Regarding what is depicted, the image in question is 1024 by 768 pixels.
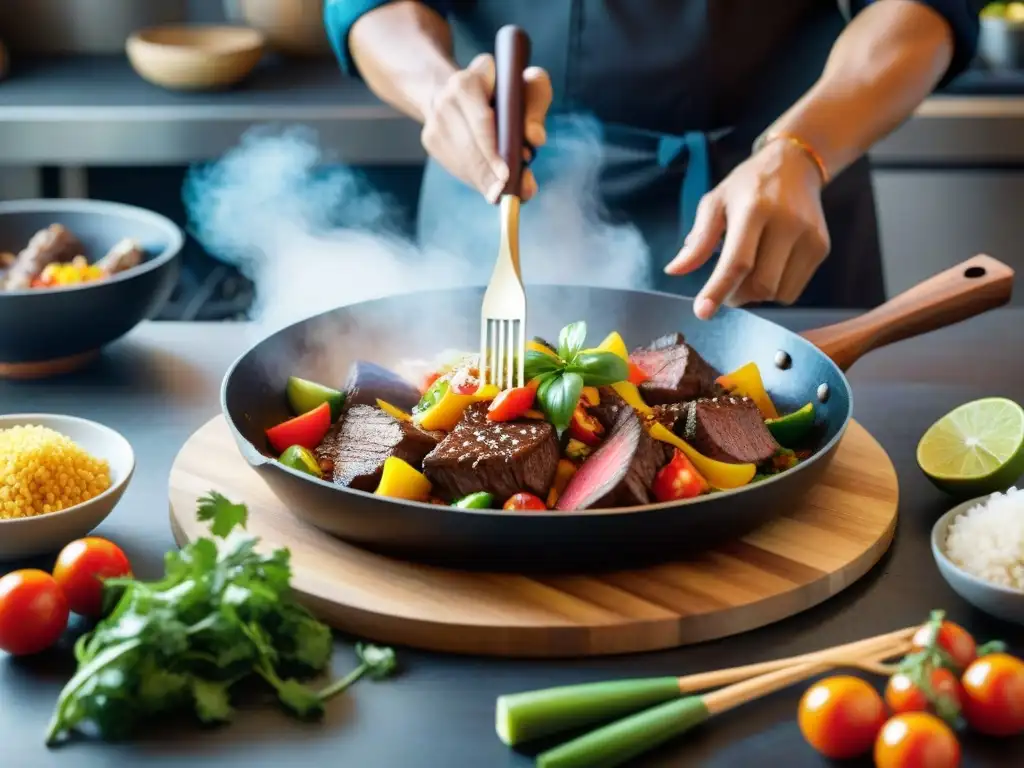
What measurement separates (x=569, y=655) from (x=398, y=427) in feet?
1.42

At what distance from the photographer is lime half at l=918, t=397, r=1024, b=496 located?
65.0 inches

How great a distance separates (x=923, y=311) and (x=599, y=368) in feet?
1.91

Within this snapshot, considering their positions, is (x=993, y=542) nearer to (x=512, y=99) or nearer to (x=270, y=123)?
(x=512, y=99)

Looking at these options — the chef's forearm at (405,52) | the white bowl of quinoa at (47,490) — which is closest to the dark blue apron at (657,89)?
the chef's forearm at (405,52)

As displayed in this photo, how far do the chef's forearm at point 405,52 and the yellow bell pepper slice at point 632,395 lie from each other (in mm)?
794

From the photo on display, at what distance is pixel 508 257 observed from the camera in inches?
73.5

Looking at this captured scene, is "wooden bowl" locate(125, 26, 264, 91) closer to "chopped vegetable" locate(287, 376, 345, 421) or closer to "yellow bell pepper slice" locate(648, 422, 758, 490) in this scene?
"chopped vegetable" locate(287, 376, 345, 421)

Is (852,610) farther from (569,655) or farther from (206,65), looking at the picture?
(206,65)

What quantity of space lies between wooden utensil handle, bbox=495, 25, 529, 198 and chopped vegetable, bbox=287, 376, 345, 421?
420 mm

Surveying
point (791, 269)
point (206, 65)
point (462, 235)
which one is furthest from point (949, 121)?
point (206, 65)

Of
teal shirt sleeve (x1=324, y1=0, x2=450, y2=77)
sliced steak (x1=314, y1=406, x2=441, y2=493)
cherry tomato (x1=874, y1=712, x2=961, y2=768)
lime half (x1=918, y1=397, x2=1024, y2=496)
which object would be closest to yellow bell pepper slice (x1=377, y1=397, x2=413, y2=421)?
sliced steak (x1=314, y1=406, x2=441, y2=493)

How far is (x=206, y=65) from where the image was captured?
3.80 m

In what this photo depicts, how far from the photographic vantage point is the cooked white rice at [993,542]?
55.3 inches

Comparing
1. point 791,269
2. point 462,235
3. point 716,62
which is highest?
point 716,62
